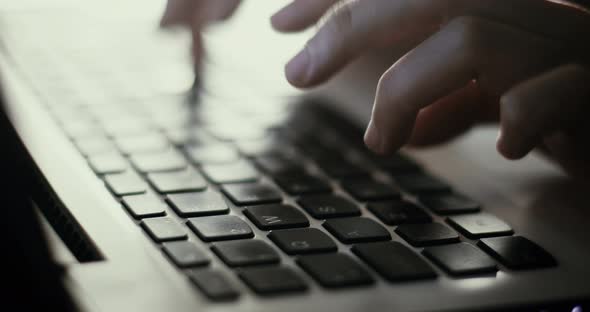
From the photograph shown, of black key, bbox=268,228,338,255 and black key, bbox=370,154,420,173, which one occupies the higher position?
black key, bbox=370,154,420,173

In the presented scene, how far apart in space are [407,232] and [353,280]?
0.08 metres

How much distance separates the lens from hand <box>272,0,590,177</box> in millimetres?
496

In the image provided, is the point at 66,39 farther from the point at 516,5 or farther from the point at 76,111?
the point at 516,5

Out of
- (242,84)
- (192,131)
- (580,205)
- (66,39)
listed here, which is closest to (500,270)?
(580,205)

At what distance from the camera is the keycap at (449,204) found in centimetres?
49

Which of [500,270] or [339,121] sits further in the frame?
[339,121]

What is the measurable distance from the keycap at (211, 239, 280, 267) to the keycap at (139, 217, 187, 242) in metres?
0.02

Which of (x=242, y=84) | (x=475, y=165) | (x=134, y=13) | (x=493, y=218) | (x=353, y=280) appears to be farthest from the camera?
(x=134, y=13)

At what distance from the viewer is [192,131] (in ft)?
2.01

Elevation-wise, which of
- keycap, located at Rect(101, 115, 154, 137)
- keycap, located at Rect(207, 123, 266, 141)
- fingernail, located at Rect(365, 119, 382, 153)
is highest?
keycap, located at Rect(101, 115, 154, 137)

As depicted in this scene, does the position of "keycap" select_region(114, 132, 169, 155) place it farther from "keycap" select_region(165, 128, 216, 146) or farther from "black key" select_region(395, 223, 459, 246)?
"black key" select_region(395, 223, 459, 246)

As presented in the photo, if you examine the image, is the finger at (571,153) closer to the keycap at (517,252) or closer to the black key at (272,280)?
the keycap at (517,252)

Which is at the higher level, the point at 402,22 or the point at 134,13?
the point at 134,13

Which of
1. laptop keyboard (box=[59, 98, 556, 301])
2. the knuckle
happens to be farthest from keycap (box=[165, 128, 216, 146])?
the knuckle
